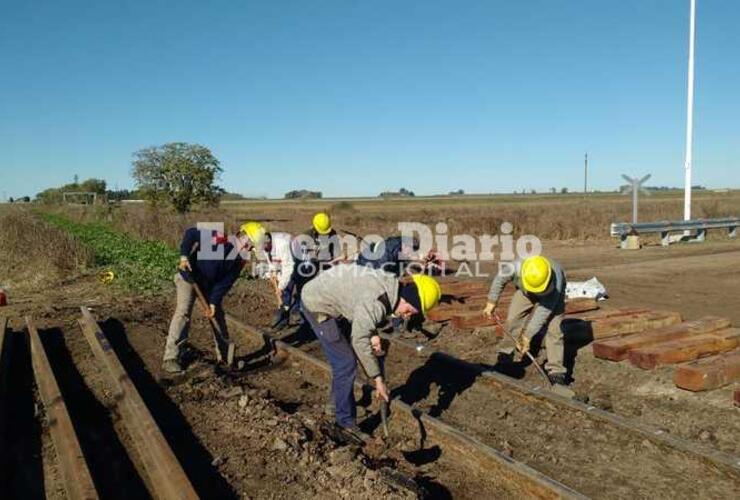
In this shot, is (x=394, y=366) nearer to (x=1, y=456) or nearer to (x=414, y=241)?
(x=414, y=241)

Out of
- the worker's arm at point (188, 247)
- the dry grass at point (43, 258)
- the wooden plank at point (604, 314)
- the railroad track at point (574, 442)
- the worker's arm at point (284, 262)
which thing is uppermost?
the worker's arm at point (188, 247)

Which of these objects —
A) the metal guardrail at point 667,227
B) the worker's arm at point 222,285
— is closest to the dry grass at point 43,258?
the worker's arm at point 222,285

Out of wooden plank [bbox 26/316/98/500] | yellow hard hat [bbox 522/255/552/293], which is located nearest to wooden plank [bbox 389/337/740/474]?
yellow hard hat [bbox 522/255/552/293]

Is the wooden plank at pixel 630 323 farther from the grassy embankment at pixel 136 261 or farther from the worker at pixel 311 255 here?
the grassy embankment at pixel 136 261

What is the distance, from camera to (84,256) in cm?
1669

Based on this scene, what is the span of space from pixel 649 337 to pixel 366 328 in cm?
429

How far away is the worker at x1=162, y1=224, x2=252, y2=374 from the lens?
705cm

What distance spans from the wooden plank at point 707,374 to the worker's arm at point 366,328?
324 centimetres

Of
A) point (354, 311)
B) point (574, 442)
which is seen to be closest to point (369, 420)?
point (354, 311)

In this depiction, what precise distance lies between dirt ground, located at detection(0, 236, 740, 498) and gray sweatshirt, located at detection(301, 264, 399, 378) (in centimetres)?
85

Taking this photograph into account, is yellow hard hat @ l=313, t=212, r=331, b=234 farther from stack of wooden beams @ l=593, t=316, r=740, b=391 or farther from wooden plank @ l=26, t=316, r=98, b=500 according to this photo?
stack of wooden beams @ l=593, t=316, r=740, b=391

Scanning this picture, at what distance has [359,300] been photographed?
14.7 ft

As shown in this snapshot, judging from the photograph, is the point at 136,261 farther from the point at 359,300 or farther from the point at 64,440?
the point at 359,300

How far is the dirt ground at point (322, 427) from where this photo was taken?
14.5 ft
